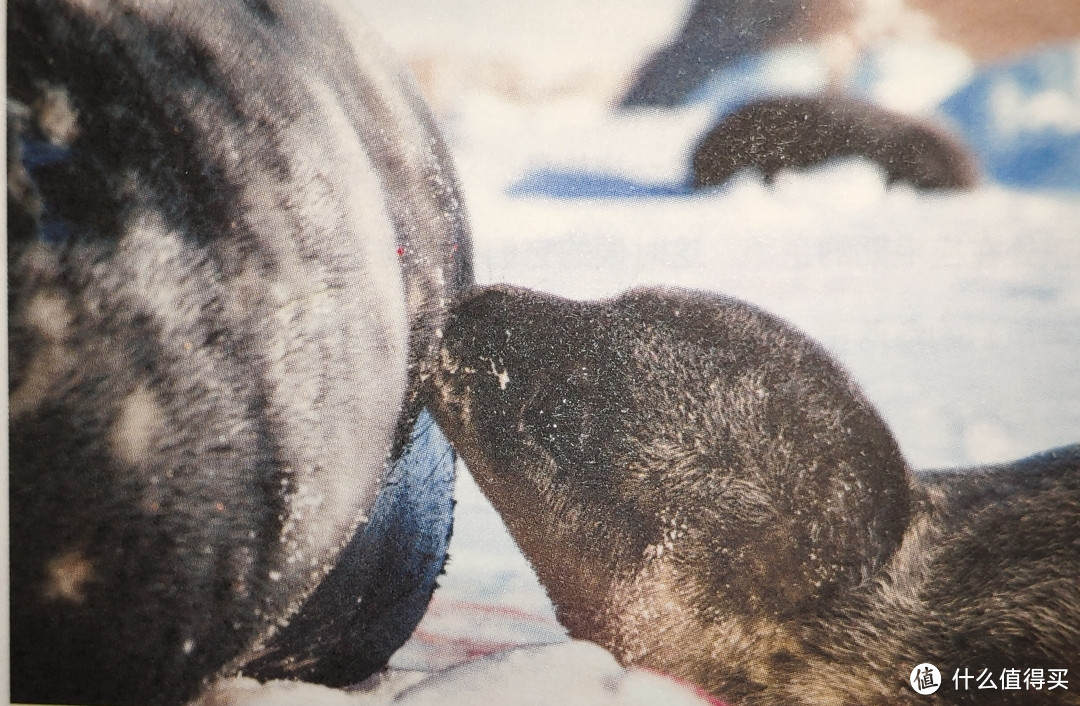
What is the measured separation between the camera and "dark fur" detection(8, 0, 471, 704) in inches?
49.0

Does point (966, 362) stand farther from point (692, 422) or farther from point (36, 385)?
point (36, 385)

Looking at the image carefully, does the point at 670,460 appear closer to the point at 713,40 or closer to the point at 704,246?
the point at 704,246

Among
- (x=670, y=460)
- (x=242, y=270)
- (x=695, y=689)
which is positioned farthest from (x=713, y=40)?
(x=695, y=689)

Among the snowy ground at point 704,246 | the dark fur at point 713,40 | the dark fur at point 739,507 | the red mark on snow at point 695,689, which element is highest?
the dark fur at point 713,40

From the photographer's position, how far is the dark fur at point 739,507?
45.4 inches

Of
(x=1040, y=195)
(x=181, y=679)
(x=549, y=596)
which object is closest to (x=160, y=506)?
(x=181, y=679)

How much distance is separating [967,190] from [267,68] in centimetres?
114

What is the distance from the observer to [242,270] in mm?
1247

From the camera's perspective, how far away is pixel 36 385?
1301 mm

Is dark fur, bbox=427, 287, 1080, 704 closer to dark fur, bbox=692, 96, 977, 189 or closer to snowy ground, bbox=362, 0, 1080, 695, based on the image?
snowy ground, bbox=362, 0, 1080, 695

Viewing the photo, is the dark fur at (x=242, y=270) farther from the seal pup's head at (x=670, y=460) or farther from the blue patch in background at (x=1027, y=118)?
the blue patch in background at (x=1027, y=118)

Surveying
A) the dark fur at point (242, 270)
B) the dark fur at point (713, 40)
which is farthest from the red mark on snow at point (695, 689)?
the dark fur at point (713, 40)

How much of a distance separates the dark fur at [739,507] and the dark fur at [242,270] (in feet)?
0.52

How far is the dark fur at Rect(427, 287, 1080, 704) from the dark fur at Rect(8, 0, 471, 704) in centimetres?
16
